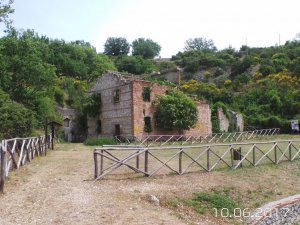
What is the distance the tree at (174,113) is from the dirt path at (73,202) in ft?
55.9

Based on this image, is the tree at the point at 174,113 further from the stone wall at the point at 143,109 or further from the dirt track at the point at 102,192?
the dirt track at the point at 102,192

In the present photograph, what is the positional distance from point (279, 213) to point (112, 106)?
21.4m

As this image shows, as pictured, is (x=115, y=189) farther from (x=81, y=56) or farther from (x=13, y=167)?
(x=81, y=56)

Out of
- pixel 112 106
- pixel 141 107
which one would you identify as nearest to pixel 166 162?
pixel 141 107

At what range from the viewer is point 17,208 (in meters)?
7.41

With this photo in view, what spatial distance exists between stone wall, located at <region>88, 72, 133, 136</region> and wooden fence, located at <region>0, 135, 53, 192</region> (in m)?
10.0

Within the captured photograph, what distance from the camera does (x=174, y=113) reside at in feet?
90.0

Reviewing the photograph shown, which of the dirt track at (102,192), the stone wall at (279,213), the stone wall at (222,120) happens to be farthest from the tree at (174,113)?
the stone wall at (279,213)

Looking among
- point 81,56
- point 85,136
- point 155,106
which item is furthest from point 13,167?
point 81,56

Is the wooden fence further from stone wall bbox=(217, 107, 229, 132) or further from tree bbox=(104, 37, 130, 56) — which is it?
tree bbox=(104, 37, 130, 56)

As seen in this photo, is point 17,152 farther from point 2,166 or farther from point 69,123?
point 69,123

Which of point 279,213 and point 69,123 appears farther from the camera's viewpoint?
point 69,123

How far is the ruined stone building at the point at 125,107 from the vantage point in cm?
2661

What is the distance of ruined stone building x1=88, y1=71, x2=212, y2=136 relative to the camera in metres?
26.6
